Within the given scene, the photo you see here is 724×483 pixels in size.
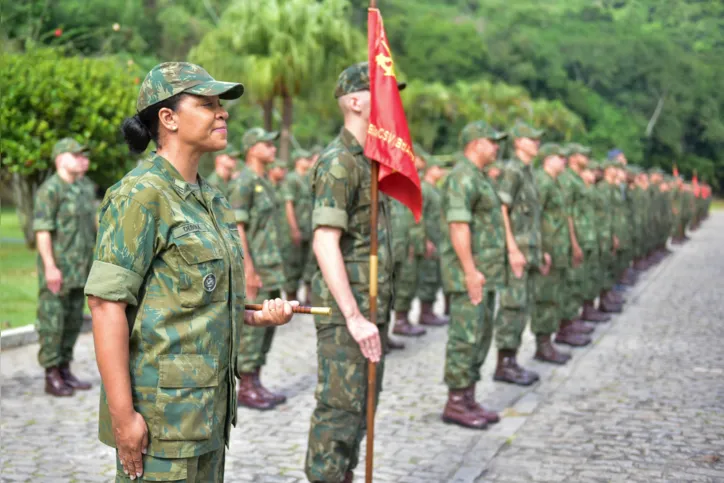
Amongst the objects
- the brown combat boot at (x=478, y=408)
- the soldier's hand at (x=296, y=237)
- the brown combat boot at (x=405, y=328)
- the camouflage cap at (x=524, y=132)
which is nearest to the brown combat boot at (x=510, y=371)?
the brown combat boot at (x=478, y=408)

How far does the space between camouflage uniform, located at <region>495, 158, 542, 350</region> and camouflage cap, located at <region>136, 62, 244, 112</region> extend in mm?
5139

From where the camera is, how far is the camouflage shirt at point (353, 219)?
486 cm

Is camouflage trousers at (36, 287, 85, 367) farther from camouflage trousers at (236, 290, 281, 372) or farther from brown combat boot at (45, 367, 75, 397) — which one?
camouflage trousers at (236, 290, 281, 372)

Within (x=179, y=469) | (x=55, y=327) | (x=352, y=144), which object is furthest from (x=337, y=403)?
(x=55, y=327)

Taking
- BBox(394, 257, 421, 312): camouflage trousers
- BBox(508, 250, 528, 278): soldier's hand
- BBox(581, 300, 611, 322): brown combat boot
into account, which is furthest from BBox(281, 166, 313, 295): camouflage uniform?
BBox(508, 250, 528, 278): soldier's hand

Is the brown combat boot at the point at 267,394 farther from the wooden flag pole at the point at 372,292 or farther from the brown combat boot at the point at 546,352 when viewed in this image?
the brown combat boot at the point at 546,352

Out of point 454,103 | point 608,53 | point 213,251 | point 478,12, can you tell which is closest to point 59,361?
point 213,251

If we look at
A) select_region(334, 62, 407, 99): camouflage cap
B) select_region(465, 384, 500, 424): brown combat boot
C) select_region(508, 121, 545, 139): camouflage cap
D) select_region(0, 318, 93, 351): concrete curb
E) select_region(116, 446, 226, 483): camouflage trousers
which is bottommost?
select_region(0, 318, 93, 351): concrete curb

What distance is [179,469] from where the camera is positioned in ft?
10.1

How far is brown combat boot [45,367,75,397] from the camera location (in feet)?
25.0

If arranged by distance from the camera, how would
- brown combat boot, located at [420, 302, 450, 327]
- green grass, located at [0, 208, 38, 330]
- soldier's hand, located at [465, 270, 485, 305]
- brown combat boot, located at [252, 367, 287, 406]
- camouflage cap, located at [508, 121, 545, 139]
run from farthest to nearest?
brown combat boot, located at [420, 302, 450, 327] → green grass, located at [0, 208, 38, 330] → camouflage cap, located at [508, 121, 545, 139] → brown combat boot, located at [252, 367, 287, 406] → soldier's hand, located at [465, 270, 485, 305]

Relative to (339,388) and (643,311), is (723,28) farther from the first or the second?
(339,388)

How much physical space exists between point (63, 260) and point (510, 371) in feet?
12.7

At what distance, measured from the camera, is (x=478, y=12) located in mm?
79250
